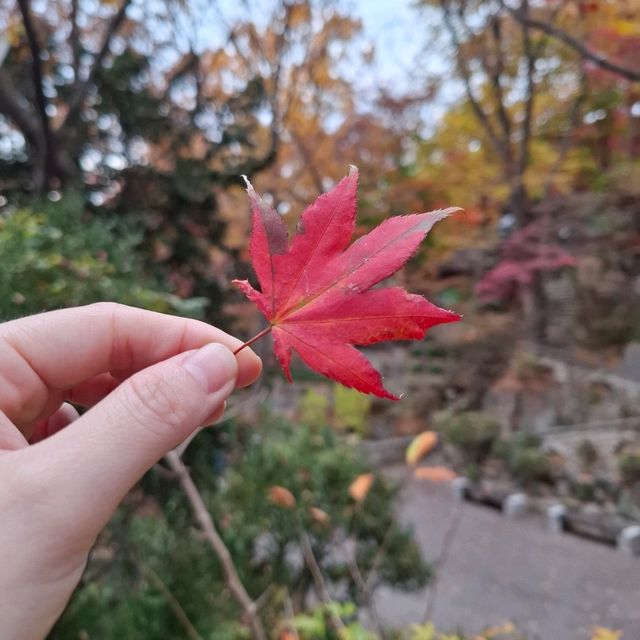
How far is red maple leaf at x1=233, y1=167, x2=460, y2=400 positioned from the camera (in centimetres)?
51

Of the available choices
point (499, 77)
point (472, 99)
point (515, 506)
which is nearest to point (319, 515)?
point (515, 506)

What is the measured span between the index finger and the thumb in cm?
13

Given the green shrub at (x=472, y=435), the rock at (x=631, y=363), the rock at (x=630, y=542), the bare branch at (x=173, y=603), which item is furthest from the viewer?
the rock at (x=631, y=363)

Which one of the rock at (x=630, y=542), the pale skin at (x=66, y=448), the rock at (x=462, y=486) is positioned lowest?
the rock at (x=462, y=486)

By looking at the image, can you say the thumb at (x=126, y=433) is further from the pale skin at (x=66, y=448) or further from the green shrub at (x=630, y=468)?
the green shrub at (x=630, y=468)

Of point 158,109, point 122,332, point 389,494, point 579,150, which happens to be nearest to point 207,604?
point 389,494

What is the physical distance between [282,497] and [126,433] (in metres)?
1.47

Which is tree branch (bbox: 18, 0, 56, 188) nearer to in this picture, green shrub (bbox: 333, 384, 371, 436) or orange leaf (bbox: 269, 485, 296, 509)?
orange leaf (bbox: 269, 485, 296, 509)

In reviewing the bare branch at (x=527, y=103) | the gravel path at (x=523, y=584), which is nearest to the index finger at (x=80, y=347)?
the gravel path at (x=523, y=584)

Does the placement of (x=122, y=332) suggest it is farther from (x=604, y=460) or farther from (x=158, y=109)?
(x=604, y=460)

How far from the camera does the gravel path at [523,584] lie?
3.19 metres

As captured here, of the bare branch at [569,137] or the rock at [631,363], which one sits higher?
the bare branch at [569,137]

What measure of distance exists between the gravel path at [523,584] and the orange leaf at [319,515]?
58 cm

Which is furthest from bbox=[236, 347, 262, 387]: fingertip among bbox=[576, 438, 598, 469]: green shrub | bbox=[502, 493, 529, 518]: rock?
bbox=[576, 438, 598, 469]: green shrub
